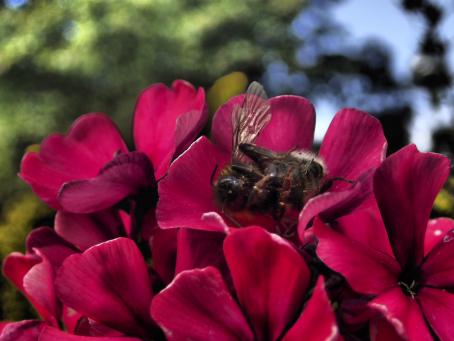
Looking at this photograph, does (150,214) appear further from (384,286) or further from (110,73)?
(110,73)

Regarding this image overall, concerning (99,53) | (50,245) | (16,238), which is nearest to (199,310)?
(50,245)

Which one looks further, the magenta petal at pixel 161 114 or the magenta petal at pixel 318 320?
the magenta petal at pixel 161 114

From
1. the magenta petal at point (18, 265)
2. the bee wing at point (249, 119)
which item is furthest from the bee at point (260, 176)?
Result: the magenta petal at point (18, 265)

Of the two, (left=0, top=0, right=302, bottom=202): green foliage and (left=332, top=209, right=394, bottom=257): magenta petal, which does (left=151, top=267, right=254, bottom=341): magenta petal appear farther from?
(left=0, top=0, right=302, bottom=202): green foliage

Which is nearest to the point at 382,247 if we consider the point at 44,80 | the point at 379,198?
the point at 379,198

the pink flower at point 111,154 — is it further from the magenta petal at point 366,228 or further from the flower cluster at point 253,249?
the magenta petal at point 366,228

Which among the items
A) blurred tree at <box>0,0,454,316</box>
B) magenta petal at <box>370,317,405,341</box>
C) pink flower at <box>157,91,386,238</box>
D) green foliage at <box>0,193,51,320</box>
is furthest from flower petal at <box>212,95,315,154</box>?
blurred tree at <box>0,0,454,316</box>
